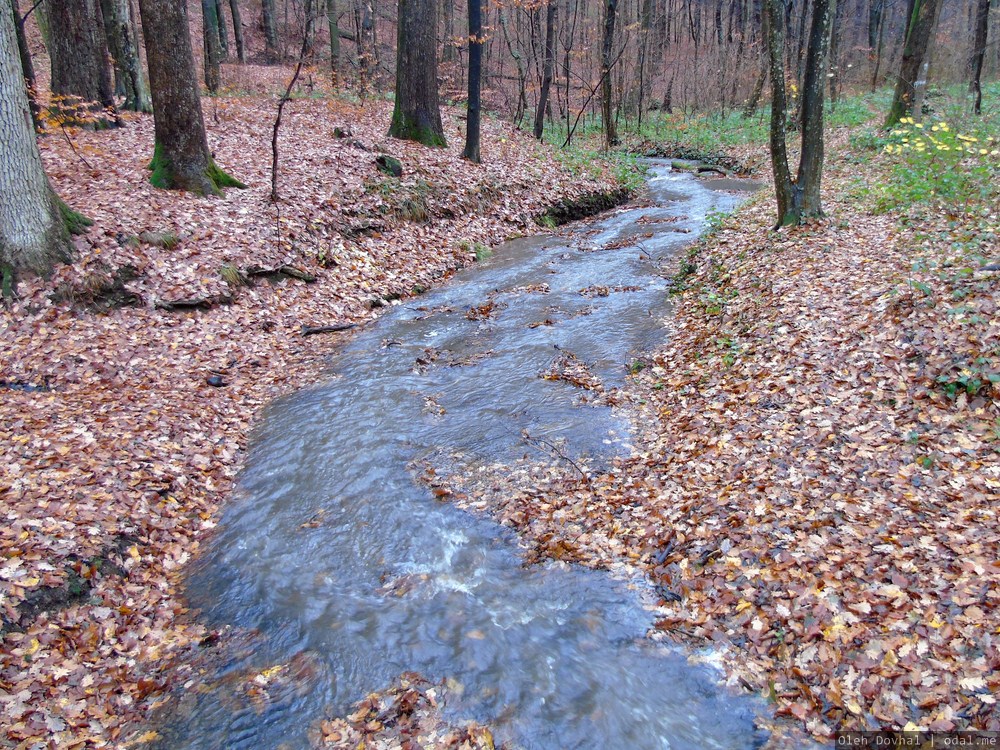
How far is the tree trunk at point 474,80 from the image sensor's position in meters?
17.1

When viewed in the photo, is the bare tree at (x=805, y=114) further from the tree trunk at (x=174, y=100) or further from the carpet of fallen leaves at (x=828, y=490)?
the tree trunk at (x=174, y=100)

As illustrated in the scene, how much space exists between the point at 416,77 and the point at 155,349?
11.7 metres

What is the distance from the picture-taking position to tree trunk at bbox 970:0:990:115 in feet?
56.8

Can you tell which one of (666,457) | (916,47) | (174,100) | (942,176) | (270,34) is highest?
(270,34)

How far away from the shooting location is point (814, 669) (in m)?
4.21

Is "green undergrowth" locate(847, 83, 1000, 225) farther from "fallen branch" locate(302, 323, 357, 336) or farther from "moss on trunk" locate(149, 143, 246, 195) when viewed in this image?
"moss on trunk" locate(149, 143, 246, 195)

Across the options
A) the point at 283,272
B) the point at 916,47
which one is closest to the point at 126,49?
the point at 283,272

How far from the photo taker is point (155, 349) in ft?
27.6

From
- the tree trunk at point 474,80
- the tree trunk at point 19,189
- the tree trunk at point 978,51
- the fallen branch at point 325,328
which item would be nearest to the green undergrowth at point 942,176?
the tree trunk at point 978,51

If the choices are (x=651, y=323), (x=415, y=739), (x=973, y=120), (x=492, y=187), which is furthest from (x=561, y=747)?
(x=973, y=120)

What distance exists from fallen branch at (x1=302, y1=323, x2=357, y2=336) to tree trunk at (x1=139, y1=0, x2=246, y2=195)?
12.3 ft

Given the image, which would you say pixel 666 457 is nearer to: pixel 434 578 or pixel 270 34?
pixel 434 578

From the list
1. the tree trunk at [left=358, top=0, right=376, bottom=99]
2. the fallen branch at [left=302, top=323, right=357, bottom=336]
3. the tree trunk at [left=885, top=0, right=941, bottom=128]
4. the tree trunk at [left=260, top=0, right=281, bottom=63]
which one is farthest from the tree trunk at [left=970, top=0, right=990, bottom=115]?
the tree trunk at [left=260, top=0, right=281, bottom=63]

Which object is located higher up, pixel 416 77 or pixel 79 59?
pixel 79 59
